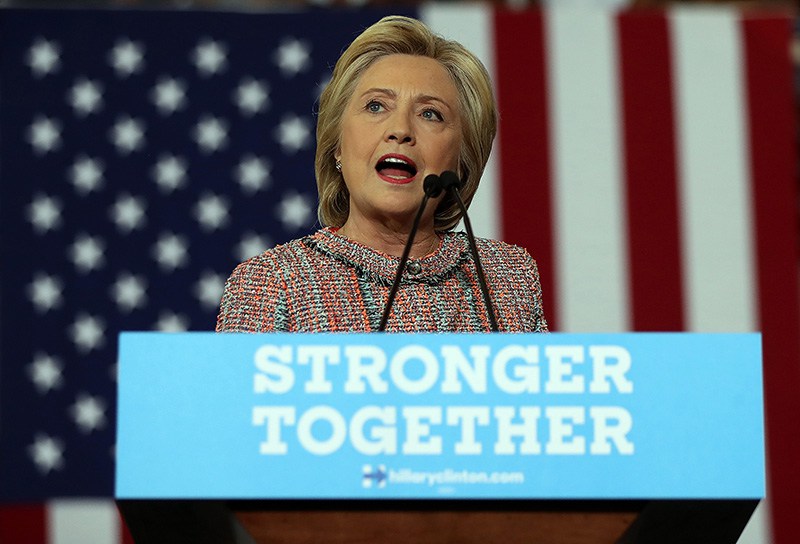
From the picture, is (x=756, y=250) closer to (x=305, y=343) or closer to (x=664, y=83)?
(x=664, y=83)

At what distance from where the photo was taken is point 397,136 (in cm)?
195

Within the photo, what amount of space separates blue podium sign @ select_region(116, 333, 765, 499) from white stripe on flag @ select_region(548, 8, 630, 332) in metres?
2.74

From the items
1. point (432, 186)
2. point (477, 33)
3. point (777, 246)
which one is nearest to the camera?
point (432, 186)

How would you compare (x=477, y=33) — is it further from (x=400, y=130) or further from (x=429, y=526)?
(x=429, y=526)

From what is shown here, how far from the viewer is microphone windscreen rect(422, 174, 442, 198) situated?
1.76m

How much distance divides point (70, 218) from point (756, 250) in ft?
7.37

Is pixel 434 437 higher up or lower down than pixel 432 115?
lower down

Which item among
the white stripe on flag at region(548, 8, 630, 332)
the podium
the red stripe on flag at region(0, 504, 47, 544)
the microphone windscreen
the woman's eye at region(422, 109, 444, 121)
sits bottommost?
the podium

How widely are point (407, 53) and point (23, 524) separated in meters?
2.38

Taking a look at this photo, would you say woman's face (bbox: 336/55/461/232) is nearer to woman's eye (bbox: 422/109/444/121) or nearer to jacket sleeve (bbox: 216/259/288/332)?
woman's eye (bbox: 422/109/444/121)

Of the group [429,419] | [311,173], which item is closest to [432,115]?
[429,419]

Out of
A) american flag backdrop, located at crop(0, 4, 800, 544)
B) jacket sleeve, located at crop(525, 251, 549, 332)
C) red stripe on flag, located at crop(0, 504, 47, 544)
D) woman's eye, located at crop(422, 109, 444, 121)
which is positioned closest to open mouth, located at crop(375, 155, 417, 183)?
woman's eye, located at crop(422, 109, 444, 121)

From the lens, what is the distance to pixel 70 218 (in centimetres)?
394

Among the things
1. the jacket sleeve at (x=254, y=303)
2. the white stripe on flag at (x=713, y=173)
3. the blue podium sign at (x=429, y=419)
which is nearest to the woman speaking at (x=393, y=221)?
the jacket sleeve at (x=254, y=303)
